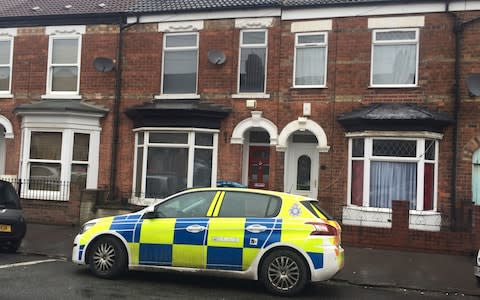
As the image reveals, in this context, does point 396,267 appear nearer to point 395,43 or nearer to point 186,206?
point 186,206

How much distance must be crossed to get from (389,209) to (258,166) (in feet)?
12.6

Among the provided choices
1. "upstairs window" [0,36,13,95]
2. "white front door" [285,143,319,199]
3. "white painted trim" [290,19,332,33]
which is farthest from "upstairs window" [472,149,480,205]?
"upstairs window" [0,36,13,95]

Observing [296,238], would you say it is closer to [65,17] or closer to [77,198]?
[77,198]

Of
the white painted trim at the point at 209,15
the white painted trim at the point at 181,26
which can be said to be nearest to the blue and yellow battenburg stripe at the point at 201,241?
the white painted trim at the point at 209,15

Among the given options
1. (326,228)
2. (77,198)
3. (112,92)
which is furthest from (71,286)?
(112,92)

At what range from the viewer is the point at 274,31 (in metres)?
13.9

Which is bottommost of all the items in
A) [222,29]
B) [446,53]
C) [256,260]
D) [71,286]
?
[71,286]

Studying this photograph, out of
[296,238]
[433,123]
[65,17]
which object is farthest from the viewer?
[65,17]

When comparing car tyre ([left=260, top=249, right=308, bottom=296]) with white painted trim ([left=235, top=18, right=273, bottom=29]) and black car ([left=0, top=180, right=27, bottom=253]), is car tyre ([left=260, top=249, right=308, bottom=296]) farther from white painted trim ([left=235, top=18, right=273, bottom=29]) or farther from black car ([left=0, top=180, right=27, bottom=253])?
white painted trim ([left=235, top=18, right=273, bottom=29])

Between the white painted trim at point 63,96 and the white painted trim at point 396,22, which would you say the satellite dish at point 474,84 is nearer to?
the white painted trim at point 396,22

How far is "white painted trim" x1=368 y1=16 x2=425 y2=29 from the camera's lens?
503 inches

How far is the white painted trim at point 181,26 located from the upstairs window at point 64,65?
2.68 meters

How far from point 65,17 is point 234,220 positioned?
1085 cm

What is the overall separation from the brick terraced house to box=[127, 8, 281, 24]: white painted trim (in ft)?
0.13
